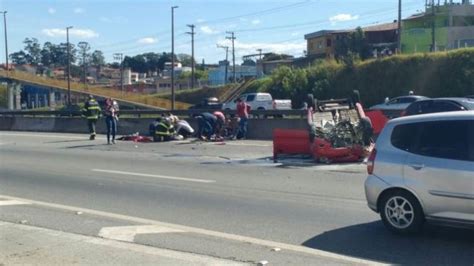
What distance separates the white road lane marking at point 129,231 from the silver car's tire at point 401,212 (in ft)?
8.57

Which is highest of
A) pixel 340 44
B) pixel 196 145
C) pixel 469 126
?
pixel 340 44

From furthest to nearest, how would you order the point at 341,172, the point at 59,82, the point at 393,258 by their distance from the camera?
the point at 59,82
the point at 341,172
the point at 393,258

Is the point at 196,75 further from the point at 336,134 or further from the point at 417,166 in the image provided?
the point at 417,166

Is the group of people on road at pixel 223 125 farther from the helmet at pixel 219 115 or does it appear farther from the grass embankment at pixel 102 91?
the grass embankment at pixel 102 91

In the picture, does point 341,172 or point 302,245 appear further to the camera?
point 341,172

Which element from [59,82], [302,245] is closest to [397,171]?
[302,245]

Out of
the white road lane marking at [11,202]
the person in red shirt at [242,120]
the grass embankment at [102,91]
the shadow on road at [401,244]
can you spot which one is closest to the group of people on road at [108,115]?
the person in red shirt at [242,120]

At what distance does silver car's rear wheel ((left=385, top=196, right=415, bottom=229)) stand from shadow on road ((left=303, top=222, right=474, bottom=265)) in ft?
0.54

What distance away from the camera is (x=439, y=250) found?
6.93m

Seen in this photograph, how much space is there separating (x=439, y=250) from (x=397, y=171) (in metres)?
1.16

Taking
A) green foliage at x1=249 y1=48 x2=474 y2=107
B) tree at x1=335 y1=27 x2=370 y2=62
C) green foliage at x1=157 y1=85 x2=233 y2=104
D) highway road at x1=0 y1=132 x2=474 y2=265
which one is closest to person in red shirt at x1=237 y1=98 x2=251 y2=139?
highway road at x1=0 y1=132 x2=474 y2=265

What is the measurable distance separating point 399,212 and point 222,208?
3154mm

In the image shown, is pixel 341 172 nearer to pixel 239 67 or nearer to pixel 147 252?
pixel 147 252

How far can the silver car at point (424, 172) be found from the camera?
714cm
